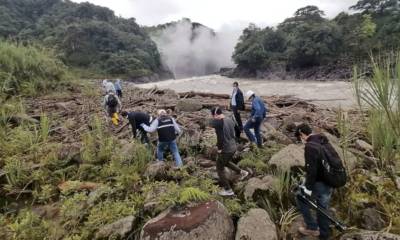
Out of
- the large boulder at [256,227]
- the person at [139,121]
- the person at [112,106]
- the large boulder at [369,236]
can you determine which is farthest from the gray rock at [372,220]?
the person at [112,106]

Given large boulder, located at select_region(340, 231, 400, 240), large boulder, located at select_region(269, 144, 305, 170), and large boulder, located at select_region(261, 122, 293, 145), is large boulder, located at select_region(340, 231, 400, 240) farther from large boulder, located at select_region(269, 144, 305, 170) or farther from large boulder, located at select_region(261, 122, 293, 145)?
large boulder, located at select_region(261, 122, 293, 145)

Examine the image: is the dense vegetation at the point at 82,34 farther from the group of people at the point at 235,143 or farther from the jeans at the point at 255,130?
the jeans at the point at 255,130

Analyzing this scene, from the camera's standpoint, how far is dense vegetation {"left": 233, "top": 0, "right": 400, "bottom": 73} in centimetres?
3973

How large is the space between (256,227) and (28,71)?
40.9 ft

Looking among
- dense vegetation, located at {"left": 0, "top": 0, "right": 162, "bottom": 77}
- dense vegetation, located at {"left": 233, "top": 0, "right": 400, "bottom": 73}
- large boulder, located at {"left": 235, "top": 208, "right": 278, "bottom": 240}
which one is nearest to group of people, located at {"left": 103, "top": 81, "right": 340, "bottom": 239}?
large boulder, located at {"left": 235, "top": 208, "right": 278, "bottom": 240}

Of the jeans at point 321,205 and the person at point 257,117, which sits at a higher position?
the person at point 257,117

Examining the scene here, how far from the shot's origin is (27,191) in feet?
18.2

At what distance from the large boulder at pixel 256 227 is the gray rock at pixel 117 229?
1484 millimetres

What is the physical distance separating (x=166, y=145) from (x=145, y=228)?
8.12 feet

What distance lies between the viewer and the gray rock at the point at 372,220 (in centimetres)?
398

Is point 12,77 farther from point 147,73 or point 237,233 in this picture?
point 147,73

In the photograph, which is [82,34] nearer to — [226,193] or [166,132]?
[166,132]

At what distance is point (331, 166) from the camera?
357 cm

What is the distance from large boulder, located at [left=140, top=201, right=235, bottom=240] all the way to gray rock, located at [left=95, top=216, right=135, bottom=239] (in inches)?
13.7
